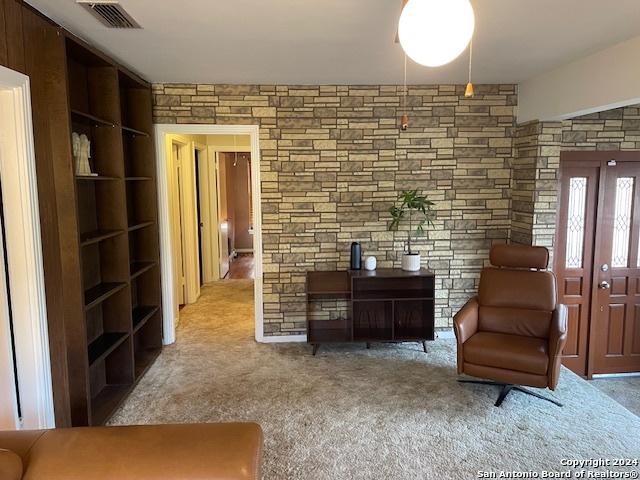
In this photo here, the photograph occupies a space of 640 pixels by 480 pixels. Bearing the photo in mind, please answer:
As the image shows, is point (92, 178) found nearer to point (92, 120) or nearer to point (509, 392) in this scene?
point (92, 120)

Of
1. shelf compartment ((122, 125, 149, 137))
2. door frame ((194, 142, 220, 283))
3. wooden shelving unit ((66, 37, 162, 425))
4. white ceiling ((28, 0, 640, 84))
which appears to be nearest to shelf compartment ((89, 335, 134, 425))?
wooden shelving unit ((66, 37, 162, 425))

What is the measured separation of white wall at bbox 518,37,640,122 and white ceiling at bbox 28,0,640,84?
0.32ft

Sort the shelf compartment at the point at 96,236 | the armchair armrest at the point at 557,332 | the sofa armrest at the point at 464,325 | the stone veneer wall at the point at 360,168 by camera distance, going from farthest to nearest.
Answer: the stone veneer wall at the point at 360,168, the sofa armrest at the point at 464,325, the armchair armrest at the point at 557,332, the shelf compartment at the point at 96,236

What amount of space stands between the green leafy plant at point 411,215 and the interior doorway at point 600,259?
47.9 inches

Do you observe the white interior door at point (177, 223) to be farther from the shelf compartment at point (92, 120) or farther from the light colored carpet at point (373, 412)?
the shelf compartment at point (92, 120)

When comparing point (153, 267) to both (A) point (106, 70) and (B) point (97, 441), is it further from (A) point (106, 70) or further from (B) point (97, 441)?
(B) point (97, 441)

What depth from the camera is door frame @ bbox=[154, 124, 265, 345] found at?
13.7 ft

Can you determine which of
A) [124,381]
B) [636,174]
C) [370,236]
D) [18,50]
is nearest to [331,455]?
[124,381]

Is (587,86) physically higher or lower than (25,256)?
higher

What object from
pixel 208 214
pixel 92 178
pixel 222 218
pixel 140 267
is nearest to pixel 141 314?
pixel 140 267

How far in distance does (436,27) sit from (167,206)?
134 inches

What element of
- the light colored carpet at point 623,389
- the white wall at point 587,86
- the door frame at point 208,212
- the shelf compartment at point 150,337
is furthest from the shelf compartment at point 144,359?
the light colored carpet at point 623,389

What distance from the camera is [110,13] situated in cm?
239

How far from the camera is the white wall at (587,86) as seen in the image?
2.96 meters
